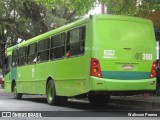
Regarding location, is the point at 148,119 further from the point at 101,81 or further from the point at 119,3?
the point at 119,3

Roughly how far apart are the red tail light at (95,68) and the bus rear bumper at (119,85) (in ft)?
0.45

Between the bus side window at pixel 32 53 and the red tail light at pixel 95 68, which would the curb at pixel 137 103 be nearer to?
the red tail light at pixel 95 68

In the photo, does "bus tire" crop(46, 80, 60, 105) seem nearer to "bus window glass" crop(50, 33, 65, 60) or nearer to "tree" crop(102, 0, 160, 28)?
"bus window glass" crop(50, 33, 65, 60)

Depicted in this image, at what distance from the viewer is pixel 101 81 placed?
13.6 metres

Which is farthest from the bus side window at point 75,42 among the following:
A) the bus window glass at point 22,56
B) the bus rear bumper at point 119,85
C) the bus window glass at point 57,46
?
the bus window glass at point 22,56

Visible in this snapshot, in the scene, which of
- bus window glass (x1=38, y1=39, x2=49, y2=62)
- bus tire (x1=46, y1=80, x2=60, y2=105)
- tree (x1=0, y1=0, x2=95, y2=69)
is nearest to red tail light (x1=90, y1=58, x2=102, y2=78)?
bus tire (x1=46, y1=80, x2=60, y2=105)

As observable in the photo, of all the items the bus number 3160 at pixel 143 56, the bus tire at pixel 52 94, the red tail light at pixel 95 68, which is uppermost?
the bus number 3160 at pixel 143 56

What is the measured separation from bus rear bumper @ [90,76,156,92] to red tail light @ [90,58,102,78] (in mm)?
137

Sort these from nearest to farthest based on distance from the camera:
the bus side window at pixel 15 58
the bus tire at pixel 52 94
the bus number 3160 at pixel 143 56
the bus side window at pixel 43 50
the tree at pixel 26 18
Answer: the bus number 3160 at pixel 143 56 → the bus tire at pixel 52 94 → the bus side window at pixel 43 50 → the bus side window at pixel 15 58 → the tree at pixel 26 18

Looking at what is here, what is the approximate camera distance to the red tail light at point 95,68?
13.7 meters

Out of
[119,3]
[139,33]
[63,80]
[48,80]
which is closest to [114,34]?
[139,33]

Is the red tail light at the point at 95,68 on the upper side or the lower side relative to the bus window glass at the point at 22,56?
lower

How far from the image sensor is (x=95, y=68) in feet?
44.9

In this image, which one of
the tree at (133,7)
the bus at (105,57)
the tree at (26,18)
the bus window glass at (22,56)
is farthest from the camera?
the tree at (26,18)
